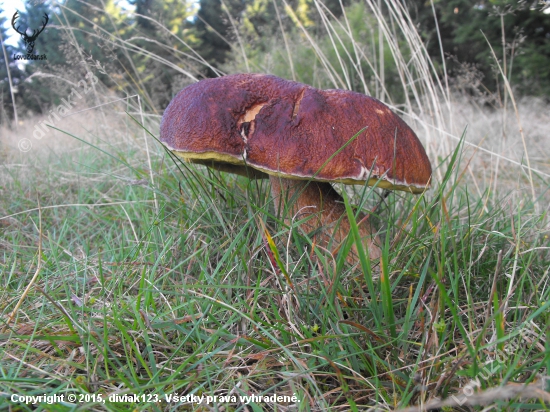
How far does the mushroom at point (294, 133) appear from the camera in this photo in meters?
1.02

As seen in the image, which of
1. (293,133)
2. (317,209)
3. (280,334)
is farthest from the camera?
(317,209)

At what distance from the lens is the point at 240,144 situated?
1.05 m

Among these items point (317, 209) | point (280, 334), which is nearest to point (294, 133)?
point (317, 209)

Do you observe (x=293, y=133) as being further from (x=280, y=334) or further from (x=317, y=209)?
(x=280, y=334)

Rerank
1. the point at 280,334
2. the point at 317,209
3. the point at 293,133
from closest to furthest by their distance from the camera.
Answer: the point at 280,334 < the point at 293,133 < the point at 317,209

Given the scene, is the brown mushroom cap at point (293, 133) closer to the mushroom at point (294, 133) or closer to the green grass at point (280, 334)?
the mushroom at point (294, 133)

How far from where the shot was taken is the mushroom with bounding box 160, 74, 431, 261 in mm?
1018

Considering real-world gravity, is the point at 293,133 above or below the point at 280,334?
above

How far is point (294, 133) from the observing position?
1032 millimetres

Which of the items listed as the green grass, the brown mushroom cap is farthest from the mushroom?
the green grass

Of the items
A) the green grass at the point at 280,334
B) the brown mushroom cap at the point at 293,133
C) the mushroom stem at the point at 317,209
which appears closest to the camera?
the green grass at the point at 280,334

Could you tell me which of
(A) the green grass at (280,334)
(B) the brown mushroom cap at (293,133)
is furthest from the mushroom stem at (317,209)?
(B) the brown mushroom cap at (293,133)

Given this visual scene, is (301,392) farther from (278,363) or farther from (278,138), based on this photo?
(278,138)

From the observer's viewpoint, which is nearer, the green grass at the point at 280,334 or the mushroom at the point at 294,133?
the green grass at the point at 280,334
